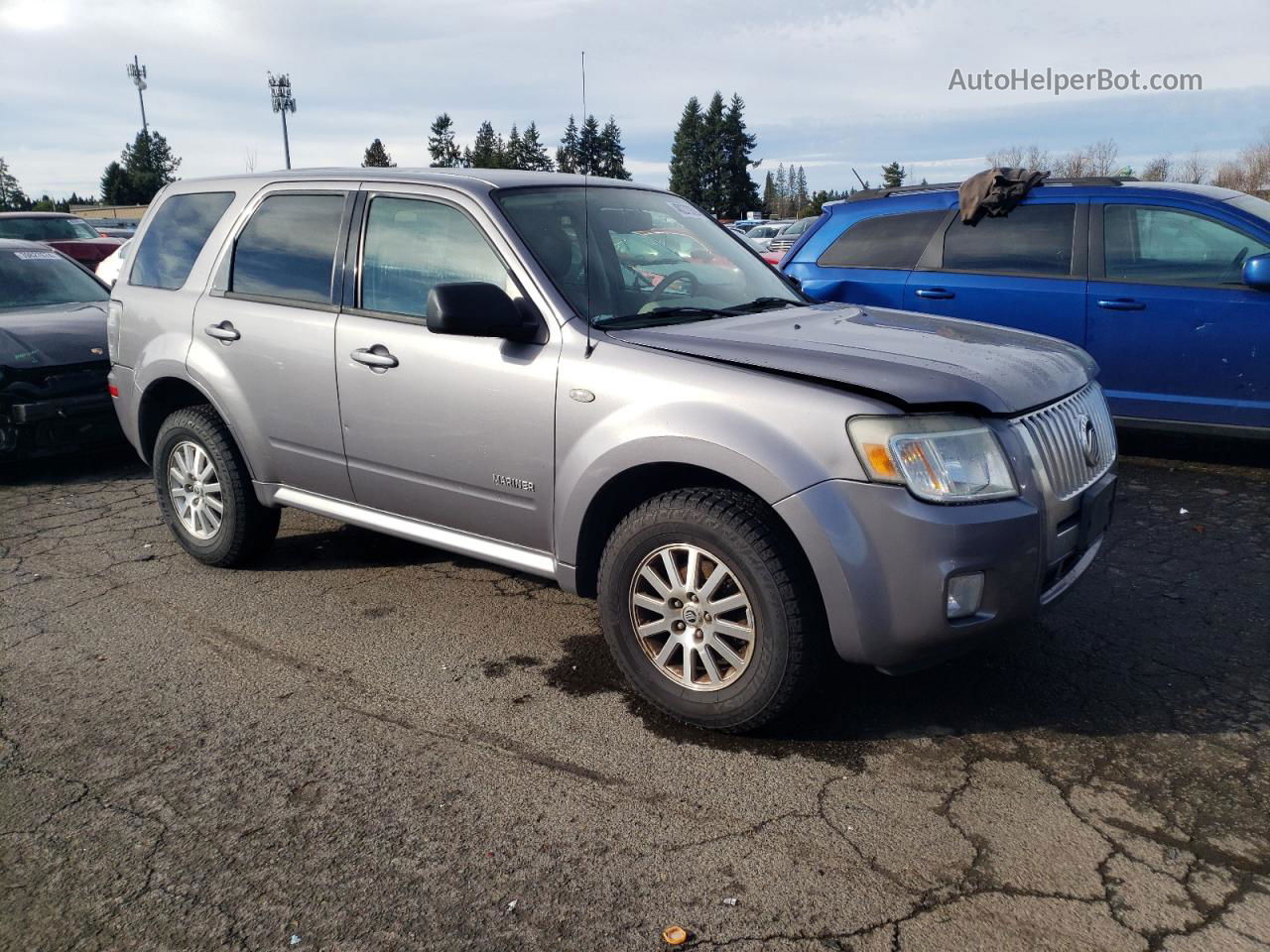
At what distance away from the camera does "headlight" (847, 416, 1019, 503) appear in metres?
2.96

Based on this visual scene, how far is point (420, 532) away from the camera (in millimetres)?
4195

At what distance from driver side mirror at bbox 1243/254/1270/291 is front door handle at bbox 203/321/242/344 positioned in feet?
17.9

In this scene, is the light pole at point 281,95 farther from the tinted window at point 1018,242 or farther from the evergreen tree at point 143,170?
the tinted window at point 1018,242

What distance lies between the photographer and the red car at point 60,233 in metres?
14.8

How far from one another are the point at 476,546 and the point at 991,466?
194 cm

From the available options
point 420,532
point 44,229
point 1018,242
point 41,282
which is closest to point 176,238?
point 420,532

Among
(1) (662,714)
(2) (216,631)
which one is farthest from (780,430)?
(2) (216,631)

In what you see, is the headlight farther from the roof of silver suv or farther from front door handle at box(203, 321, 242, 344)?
front door handle at box(203, 321, 242, 344)

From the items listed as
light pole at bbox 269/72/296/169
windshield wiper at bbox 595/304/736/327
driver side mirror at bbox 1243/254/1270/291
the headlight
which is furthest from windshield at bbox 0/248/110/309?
light pole at bbox 269/72/296/169

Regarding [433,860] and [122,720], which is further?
[122,720]

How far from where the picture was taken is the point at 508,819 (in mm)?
2930

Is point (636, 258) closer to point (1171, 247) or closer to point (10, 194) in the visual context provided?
point (1171, 247)

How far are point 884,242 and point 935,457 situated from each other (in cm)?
478

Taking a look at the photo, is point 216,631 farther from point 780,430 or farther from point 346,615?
point 780,430
